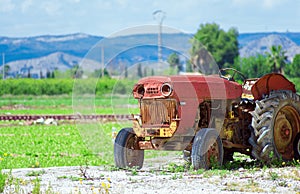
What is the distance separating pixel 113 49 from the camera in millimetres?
14797

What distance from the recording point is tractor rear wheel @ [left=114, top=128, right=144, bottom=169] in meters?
14.4

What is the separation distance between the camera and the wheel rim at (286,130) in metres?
14.8

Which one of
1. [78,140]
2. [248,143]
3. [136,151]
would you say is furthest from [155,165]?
[78,140]

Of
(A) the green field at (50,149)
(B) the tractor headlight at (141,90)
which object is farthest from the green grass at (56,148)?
(B) the tractor headlight at (141,90)

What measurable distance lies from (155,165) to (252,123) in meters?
2.70

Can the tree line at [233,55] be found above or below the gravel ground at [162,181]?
above

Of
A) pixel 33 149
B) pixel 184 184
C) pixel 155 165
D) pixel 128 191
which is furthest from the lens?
pixel 33 149

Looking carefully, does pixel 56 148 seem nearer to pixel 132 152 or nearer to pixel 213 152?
pixel 132 152

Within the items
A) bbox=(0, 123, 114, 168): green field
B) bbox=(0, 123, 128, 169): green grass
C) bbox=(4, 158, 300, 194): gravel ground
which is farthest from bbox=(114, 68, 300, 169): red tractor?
bbox=(0, 123, 128, 169): green grass

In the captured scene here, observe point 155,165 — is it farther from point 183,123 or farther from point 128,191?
point 128,191

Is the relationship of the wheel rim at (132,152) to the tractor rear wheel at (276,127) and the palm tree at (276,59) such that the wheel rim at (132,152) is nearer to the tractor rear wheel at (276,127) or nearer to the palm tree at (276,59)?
the tractor rear wheel at (276,127)

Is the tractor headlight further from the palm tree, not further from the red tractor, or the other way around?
the palm tree

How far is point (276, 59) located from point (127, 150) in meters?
107

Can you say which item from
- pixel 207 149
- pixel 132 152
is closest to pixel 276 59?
pixel 132 152
